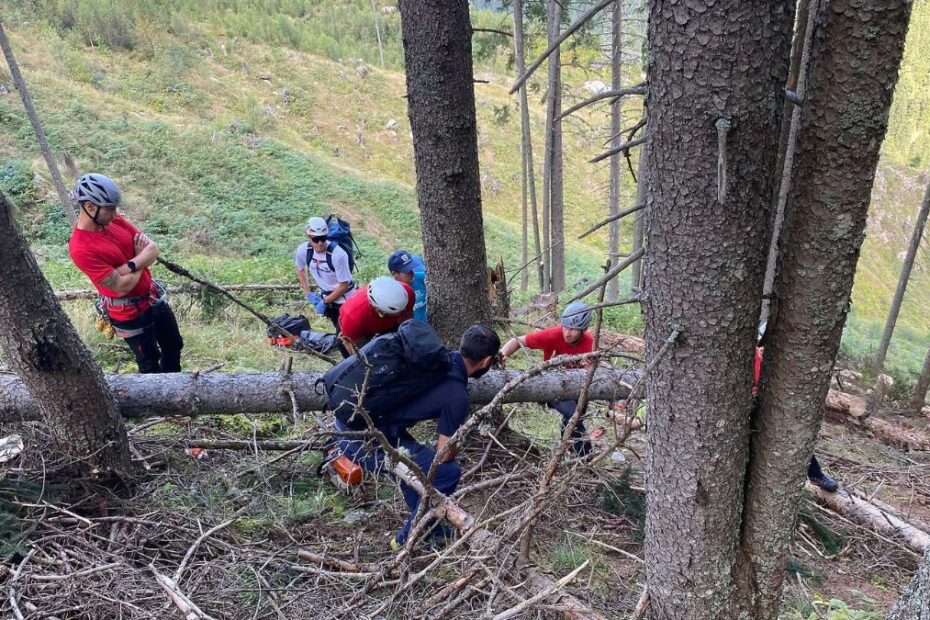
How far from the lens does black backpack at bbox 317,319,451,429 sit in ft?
10.2

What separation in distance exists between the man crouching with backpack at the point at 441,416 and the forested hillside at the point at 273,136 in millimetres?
2322

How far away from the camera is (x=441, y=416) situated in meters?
3.29

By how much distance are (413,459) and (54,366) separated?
6.74 ft

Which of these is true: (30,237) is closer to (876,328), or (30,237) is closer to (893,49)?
(893,49)

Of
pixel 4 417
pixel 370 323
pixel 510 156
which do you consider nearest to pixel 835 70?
pixel 370 323

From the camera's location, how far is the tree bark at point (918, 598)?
5.32 feet

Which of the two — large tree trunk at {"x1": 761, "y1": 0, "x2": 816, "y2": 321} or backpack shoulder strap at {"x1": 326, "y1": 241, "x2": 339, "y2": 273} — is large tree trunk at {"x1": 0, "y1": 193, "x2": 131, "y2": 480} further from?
large tree trunk at {"x1": 761, "y1": 0, "x2": 816, "y2": 321}

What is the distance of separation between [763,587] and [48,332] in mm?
3631

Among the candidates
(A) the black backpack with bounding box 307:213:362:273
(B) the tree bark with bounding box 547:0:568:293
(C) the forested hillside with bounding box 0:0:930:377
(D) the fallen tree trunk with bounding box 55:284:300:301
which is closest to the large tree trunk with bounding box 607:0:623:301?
(C) the forested hillside with bounding box 0:0:930:377

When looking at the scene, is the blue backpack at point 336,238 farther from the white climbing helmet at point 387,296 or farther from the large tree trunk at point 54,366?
the large tree trunk at point 54,366

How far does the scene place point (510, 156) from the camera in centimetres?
3556

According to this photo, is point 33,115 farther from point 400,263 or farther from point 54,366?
point 54,366

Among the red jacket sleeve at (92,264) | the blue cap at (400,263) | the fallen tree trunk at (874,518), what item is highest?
the red jacket sleeve at (92,264)

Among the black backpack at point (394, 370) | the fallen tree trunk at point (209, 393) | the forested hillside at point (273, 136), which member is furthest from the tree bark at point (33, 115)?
the black backpack at point (394, 370)
